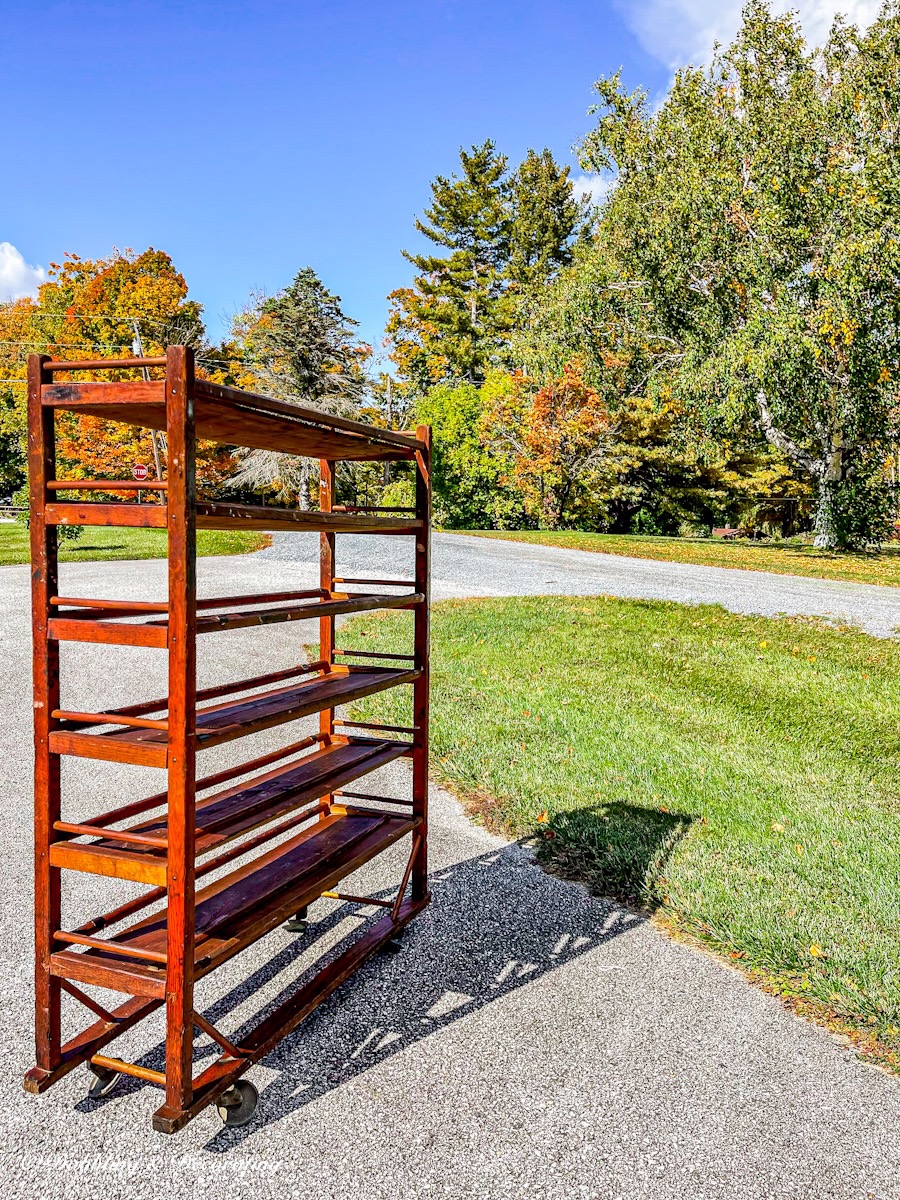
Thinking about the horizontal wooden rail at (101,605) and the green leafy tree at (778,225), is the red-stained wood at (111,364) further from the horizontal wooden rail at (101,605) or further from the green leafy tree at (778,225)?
the green leafy tree at (778,225)

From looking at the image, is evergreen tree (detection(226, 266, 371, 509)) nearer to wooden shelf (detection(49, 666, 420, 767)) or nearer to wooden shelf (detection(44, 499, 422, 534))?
wooden shelf (detection(49, 666, 420, 767))

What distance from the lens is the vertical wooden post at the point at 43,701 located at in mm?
1988

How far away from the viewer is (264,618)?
2189 millimetres

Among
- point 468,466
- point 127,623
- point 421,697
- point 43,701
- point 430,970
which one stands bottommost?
point 430,970

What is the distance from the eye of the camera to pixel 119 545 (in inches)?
691

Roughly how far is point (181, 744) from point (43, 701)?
0.40 m

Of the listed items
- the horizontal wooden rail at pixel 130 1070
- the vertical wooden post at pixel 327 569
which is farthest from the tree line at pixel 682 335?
the horizontal wooden rail at pixel 130 1070

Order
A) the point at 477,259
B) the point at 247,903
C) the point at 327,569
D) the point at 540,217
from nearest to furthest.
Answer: the point at 247,903, the point at 327,569, the point at 540,217, the point at 477,259

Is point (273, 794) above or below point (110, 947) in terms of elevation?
above

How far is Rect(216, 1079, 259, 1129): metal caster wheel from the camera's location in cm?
204

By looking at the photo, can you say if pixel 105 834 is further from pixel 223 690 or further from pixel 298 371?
pixel 298 371

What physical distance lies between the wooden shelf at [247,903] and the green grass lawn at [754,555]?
43.2ft

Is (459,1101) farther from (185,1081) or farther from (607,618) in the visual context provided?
(607,618)

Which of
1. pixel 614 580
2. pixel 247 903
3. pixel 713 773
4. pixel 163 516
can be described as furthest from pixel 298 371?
pixel 163 516
